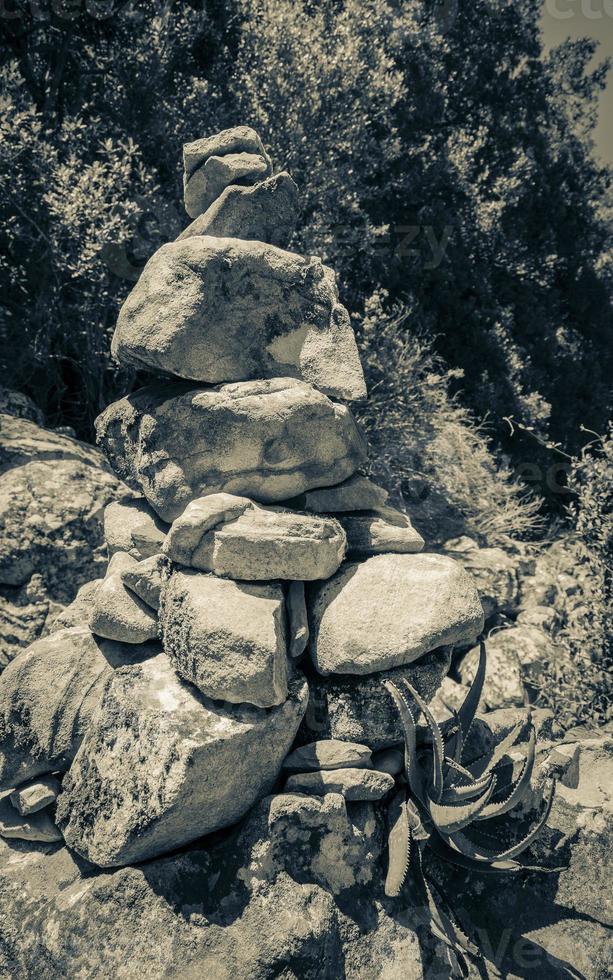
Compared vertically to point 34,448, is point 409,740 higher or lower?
lower

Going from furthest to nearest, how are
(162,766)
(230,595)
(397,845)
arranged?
(230,595), (397,845), (162,766)

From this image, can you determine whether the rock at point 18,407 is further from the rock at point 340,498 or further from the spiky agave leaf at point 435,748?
the spiky agave leaf at point 435,748

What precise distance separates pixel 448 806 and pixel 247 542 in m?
1.72

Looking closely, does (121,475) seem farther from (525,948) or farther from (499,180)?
(499,180)

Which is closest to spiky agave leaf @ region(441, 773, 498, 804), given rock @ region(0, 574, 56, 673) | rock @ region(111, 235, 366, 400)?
rock @ region(111, 235, 366, 400)

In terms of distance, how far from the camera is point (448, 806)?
3832mm

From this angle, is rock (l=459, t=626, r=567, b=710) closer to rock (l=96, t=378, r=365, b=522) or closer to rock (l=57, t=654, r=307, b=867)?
rock (l=96, t=378, r=365, b=522)

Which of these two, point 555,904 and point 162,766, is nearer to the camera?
point 162,766

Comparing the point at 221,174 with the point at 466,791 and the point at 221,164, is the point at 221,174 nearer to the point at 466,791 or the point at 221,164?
the point at 221,164

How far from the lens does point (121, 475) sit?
4.77 meters

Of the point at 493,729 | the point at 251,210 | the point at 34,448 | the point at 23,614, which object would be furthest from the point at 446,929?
the point at 34,448

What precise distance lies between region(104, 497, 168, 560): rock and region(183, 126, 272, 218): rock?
2062 mm

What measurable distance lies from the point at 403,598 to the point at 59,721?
1.99 metres

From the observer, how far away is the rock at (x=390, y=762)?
405cm
